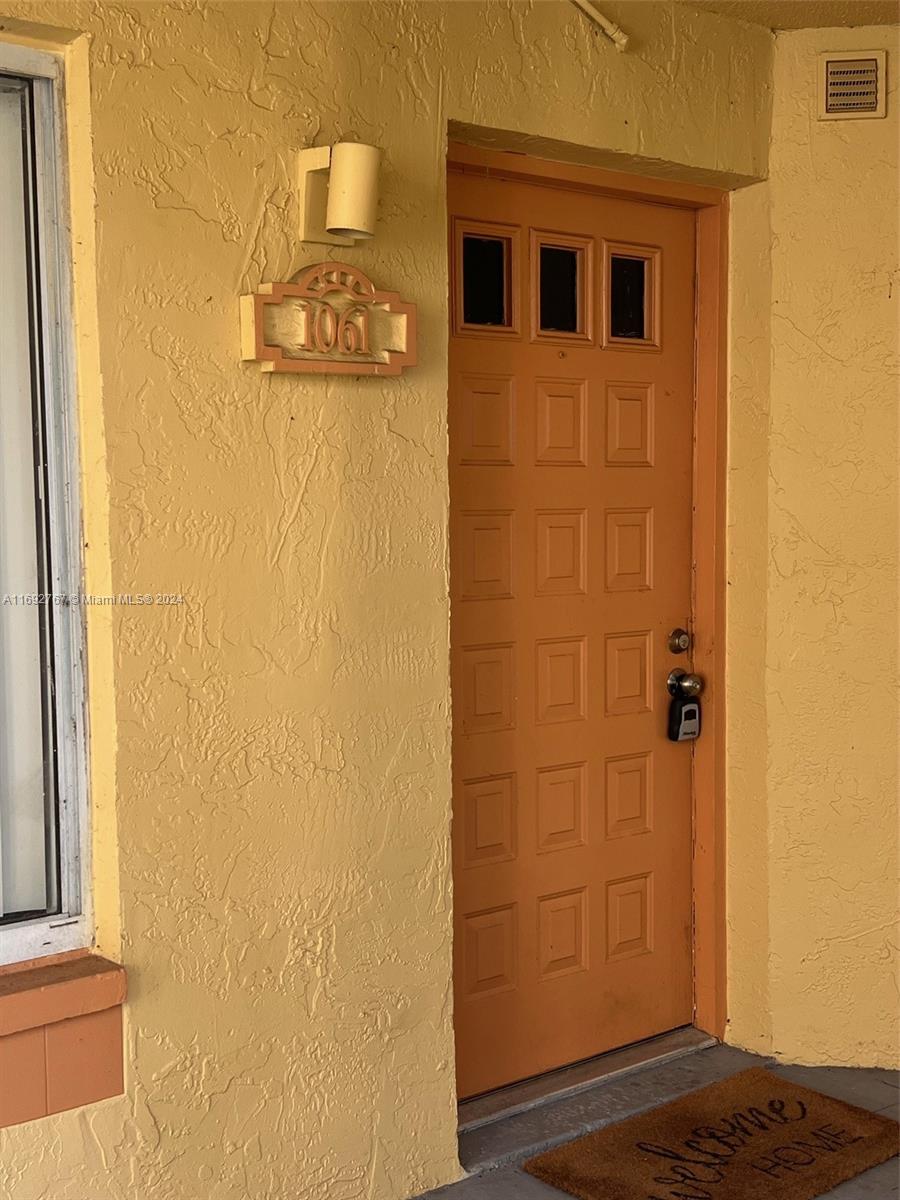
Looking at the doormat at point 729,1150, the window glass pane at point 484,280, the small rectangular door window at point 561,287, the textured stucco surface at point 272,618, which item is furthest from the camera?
the small rectangular door window at point 561,287

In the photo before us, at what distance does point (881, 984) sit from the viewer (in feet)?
11.8

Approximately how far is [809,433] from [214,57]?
6.10 ft

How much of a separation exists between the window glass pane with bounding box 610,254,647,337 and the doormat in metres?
2.04

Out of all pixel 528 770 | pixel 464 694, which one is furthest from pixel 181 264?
pixel 528 770

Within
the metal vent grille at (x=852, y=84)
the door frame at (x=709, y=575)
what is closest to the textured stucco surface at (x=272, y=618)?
the door frame at (x=709, y=575)

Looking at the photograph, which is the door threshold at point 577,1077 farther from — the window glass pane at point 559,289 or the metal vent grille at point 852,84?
the metal vent grille at point 852,84

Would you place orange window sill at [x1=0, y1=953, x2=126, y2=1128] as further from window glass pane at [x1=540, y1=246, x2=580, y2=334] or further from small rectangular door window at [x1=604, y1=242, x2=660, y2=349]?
small rectangular door window at [x1=604, y1=242, x2=660, y2=349]

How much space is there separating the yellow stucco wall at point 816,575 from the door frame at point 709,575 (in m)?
0.04

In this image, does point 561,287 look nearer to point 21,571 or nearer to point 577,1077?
point 21,571

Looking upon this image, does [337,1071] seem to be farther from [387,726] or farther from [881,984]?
[881,984]

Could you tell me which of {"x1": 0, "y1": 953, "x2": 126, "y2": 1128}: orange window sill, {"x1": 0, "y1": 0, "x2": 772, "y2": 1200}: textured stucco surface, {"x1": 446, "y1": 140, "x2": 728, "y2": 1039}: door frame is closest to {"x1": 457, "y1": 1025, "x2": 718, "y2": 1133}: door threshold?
{"x1": 446, "y1": 140, "x2": 728, "y2": 1039}: door frame

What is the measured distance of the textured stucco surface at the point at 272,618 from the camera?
2.44 meters

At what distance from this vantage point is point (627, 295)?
138 inches

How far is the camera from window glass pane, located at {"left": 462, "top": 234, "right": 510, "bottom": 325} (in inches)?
125
